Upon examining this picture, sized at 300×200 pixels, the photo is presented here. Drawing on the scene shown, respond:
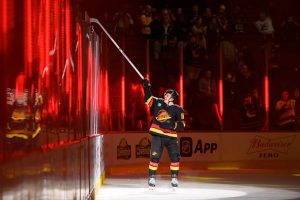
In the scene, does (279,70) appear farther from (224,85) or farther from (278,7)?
(278,7)

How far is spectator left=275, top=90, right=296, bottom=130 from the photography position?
17859 millimetres

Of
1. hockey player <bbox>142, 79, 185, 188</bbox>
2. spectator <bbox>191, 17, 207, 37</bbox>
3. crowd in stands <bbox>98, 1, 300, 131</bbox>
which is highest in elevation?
spectator <bbox>191, 17, 207, 37</bbox>

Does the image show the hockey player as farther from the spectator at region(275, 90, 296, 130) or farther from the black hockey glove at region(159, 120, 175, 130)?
the spectator at region(275, 90, 296, 130)

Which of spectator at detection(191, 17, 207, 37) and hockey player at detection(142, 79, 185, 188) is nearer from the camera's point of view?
hockey player at detection(142, 79, 185, 188)

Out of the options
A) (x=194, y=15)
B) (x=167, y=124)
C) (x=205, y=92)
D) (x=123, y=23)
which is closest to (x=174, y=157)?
(x=167, y=124)

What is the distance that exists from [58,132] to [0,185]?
2118 millimetres

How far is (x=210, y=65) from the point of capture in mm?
17734

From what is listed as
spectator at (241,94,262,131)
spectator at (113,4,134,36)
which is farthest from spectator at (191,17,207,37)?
spectator at (241,94,262,131)

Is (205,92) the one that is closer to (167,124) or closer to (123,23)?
(123,23)

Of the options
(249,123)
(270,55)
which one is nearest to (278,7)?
(270,55)

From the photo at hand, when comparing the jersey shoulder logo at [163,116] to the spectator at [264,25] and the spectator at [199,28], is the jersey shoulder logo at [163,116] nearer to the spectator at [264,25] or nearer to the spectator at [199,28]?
the spectator at [199,28]

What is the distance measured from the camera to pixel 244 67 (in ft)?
59.5

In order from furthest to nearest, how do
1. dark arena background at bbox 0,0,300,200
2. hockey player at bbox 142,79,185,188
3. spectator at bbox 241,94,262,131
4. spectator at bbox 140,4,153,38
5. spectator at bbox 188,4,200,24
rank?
spectator at bbox 188,4,200,24
spectator at bbox 140,4,153,38
spectator at bbox 241,94,262,131
dark arena background at bbox 0,0,300,200
hockey player at bbox 142,79,185,188

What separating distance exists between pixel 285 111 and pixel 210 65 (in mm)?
2181
